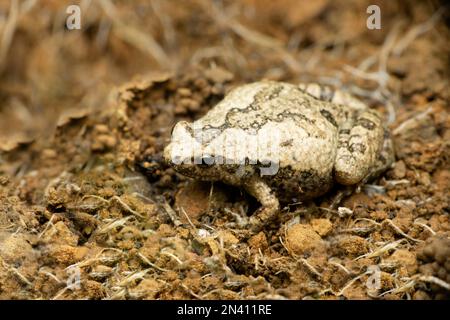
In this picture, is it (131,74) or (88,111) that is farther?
(131,74)

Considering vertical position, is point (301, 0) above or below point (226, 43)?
above

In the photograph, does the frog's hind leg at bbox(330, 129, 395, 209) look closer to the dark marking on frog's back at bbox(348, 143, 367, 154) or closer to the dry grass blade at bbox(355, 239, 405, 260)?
the dark marking on frog's back at bbox(348, 143, 367, 154)

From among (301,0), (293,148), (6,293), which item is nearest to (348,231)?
(293,148)

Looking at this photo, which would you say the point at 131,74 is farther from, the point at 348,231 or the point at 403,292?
the point at 403,292

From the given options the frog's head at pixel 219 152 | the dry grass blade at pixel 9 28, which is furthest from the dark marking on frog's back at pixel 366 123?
the dry grass blade at pixel 9 28

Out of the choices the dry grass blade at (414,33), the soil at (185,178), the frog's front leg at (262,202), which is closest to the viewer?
the soil at (185,178)

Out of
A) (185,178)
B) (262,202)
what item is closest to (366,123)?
(262,202)

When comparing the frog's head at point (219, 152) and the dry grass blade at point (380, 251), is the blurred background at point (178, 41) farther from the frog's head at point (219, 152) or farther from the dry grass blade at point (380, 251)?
the dry grass blade at point (380, 251)
